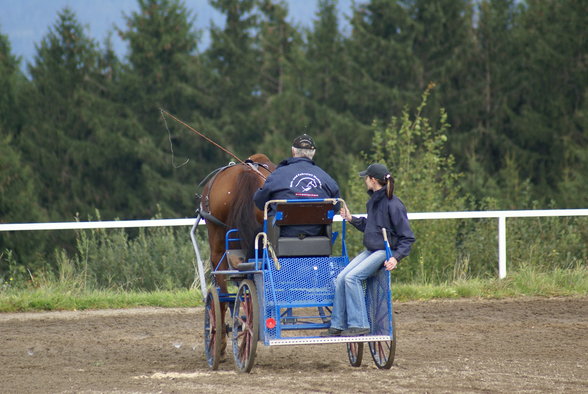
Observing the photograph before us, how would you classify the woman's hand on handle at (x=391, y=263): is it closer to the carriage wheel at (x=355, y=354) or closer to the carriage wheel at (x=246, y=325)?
the carriage wheel at (x=355, y=354)

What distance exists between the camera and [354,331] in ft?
25.0

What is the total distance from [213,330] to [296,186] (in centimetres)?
160

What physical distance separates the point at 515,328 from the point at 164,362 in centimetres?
397

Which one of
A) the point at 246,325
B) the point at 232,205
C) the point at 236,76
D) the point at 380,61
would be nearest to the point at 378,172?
the point at 246,325

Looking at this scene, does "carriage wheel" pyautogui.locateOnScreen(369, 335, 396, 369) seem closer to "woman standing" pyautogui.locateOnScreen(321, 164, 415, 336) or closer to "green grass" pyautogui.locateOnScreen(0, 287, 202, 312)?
"woman standing" pyautogui.locateOnScreen(321, 164, 415, 336)

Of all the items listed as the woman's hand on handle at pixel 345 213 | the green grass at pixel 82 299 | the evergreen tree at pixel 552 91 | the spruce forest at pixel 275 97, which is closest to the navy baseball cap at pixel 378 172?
the woman's hand on handle at pixel 345 213

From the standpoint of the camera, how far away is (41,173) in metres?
47.7

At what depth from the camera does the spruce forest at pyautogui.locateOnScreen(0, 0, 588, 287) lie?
40.6 metres

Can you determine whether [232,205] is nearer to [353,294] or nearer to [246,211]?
[246,211]

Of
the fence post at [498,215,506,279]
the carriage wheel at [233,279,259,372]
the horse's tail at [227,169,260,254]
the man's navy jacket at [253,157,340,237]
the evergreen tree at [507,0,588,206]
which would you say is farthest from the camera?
the evergreen tree at [507,0,588,206]

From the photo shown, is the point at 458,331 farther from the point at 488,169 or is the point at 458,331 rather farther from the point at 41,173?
the point at 41,173

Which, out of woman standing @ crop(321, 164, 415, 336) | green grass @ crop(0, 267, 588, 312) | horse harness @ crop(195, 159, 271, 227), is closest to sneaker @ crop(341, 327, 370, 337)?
woman standing @ crop(321, 164, 415, 336)

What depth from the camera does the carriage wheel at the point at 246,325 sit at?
298 inches

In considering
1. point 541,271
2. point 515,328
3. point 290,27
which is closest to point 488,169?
point 290,27
